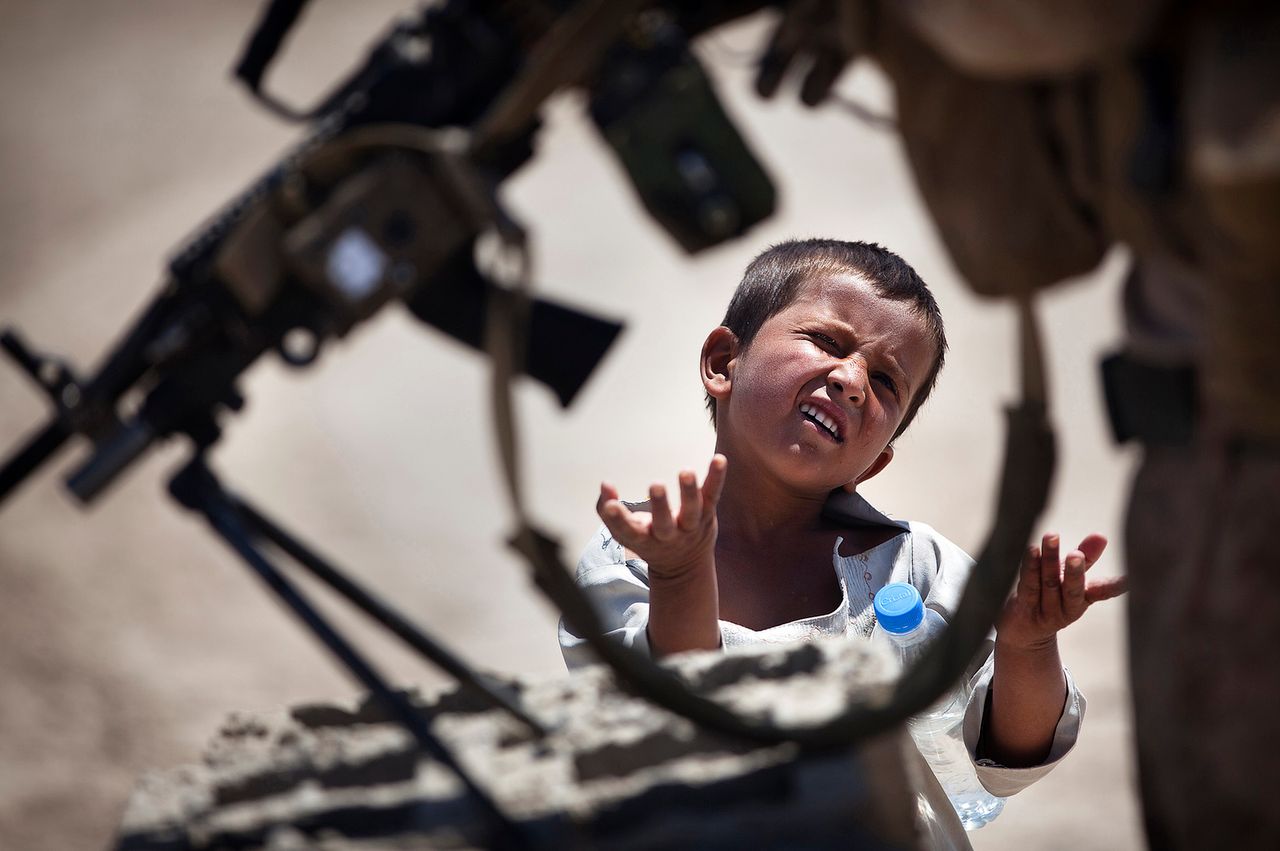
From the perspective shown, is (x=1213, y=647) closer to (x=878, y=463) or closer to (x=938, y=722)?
(x=938, y=722)

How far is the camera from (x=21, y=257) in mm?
6988

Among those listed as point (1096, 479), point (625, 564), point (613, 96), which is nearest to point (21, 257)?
point (1096, 479)

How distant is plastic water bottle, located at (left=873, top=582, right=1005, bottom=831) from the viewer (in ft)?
4.95

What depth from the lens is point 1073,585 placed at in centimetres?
142

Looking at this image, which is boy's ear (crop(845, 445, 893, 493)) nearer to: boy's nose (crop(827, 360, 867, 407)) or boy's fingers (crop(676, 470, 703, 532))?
boy's nose (crop(827, 360, 867, 407))

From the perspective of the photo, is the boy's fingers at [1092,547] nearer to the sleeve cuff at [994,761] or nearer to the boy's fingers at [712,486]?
the sleeve cuff at [994,761]

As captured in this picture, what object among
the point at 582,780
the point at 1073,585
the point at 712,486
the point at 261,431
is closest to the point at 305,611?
the point at 582,780

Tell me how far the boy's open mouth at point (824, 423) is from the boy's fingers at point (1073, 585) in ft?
0.98

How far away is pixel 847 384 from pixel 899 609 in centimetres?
26

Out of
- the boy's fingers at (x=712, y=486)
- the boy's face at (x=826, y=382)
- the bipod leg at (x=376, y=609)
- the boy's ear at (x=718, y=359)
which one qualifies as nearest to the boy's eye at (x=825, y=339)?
the boy's face at (x=826, y=382)

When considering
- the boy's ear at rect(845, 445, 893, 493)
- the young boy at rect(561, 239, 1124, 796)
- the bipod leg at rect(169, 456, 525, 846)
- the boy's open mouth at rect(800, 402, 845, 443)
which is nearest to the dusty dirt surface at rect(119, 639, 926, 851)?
the bipod leg at rect(169, 456, 525, 846)

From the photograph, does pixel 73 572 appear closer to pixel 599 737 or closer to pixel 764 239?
pixel 764 239

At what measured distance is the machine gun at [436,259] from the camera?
1009mm

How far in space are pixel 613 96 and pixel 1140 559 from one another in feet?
1.73
